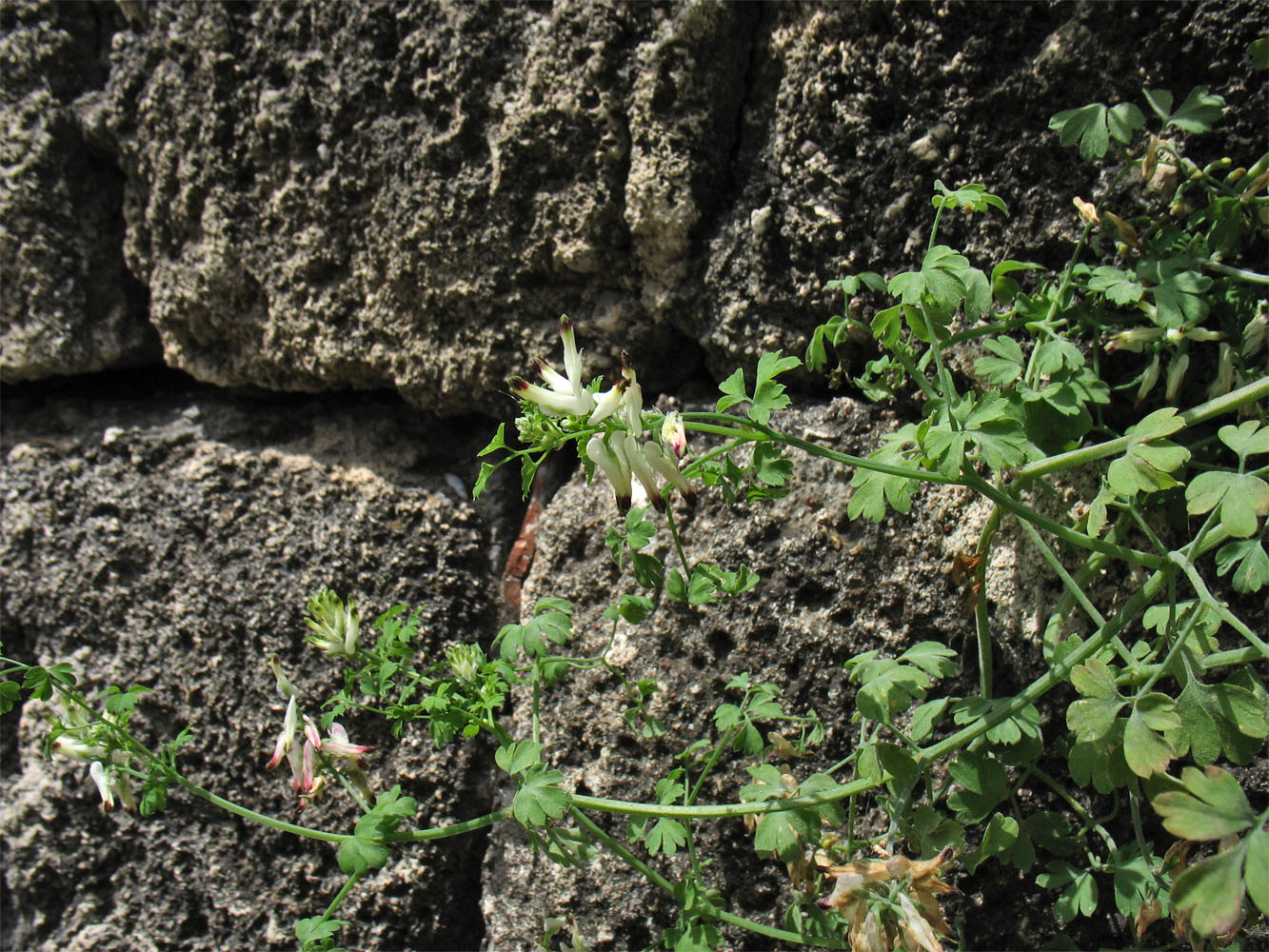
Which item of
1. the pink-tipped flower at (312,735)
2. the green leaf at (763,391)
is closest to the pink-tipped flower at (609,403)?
the green leaf at (763,391)

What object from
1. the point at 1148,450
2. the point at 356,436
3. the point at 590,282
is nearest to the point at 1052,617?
the point at 1148,450

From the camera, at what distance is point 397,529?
64.8 inches

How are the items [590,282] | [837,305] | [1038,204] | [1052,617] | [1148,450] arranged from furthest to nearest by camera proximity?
[590,282] → [837,305] → [1038,204] → [1052,617] → [1148,450]

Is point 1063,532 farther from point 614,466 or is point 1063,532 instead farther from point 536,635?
point 536,635

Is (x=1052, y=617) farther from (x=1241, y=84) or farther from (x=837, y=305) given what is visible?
(x=1241, y=84)

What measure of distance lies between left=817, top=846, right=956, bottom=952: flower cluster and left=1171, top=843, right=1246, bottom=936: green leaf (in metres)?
0.30

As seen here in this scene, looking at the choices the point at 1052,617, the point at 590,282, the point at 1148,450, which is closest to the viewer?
the point at 1148,450

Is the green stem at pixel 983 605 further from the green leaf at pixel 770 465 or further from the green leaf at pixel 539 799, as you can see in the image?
the green leaf at pixel 539 799

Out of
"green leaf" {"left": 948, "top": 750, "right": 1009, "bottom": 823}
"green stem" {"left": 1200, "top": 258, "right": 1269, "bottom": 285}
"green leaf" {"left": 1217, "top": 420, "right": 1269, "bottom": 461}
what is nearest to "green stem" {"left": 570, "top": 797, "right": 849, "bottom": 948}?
"green leaf" {"left": 948, "top": 750, "right": 1009, "bottom": 823}

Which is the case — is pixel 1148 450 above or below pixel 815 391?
above

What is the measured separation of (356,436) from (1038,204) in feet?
3.96

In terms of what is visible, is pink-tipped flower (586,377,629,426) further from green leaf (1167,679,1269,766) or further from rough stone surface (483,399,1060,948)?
green leaf (1167,679,1269,766)

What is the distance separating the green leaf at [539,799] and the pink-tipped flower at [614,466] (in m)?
0.36

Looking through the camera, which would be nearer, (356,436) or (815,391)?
(815,391)
